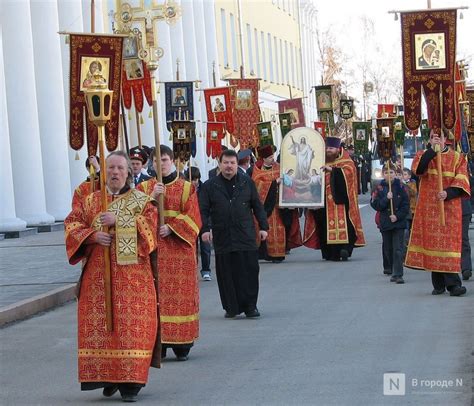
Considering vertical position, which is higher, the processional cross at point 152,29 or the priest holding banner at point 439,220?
the processional cross at point 152,29

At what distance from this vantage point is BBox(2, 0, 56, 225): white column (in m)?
29.0

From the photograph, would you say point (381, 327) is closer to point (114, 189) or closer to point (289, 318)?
point (289, 318)

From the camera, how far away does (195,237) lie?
37.6 feet

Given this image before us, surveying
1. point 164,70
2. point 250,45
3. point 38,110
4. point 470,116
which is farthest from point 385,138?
point 250,45

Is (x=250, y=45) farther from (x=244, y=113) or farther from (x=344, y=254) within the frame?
(x=344, y=254)

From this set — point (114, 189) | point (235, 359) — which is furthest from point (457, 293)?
point (114, 189)

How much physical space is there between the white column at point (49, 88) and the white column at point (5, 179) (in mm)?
2931

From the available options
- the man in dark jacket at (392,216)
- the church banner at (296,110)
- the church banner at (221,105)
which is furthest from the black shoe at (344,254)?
the church banner at (296,110)

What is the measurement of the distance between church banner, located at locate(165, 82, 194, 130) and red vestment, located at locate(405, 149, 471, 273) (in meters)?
11.2

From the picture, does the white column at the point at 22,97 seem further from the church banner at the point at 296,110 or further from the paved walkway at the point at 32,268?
the church banner at the point at 296,110

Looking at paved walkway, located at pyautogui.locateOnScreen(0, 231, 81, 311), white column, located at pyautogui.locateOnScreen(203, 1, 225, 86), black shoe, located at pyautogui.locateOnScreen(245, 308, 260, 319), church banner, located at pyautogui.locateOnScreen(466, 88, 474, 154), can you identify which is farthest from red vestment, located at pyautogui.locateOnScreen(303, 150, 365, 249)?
white column, located at pyautogui.locateOnScreen(203, 1, 225, 86)

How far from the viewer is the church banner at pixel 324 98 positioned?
103 ft

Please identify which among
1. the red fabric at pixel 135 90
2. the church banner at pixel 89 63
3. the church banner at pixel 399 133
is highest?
the church banner at pixel 89 63

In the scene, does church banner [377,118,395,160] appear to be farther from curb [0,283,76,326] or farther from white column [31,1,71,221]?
white column [31,1,71,221]
